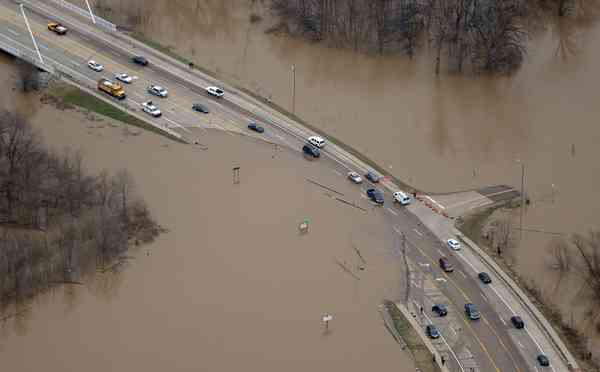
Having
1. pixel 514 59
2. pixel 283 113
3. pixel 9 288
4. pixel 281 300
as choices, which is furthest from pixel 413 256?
pixel 514 59

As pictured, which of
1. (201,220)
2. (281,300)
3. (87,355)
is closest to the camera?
(87,355)

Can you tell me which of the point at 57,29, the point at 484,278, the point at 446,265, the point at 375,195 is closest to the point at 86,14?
the point at 57,29

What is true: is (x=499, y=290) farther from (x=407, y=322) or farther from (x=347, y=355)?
(x=347, y=355)

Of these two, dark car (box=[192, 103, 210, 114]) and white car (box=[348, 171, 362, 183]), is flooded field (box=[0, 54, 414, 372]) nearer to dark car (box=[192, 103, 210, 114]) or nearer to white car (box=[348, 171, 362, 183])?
white car (box=[348, 171, 362, 183])

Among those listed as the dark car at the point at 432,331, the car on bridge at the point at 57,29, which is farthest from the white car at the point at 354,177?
the car on bridge at the point at 57,29

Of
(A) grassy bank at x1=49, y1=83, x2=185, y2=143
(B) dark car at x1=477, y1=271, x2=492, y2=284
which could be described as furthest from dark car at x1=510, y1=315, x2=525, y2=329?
(A) grassy bank at x1=49, y1=83, x2=185, y2=143

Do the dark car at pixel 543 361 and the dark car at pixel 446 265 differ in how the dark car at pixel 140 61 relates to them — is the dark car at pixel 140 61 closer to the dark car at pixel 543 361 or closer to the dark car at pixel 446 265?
the dark car at pixel 446 265
